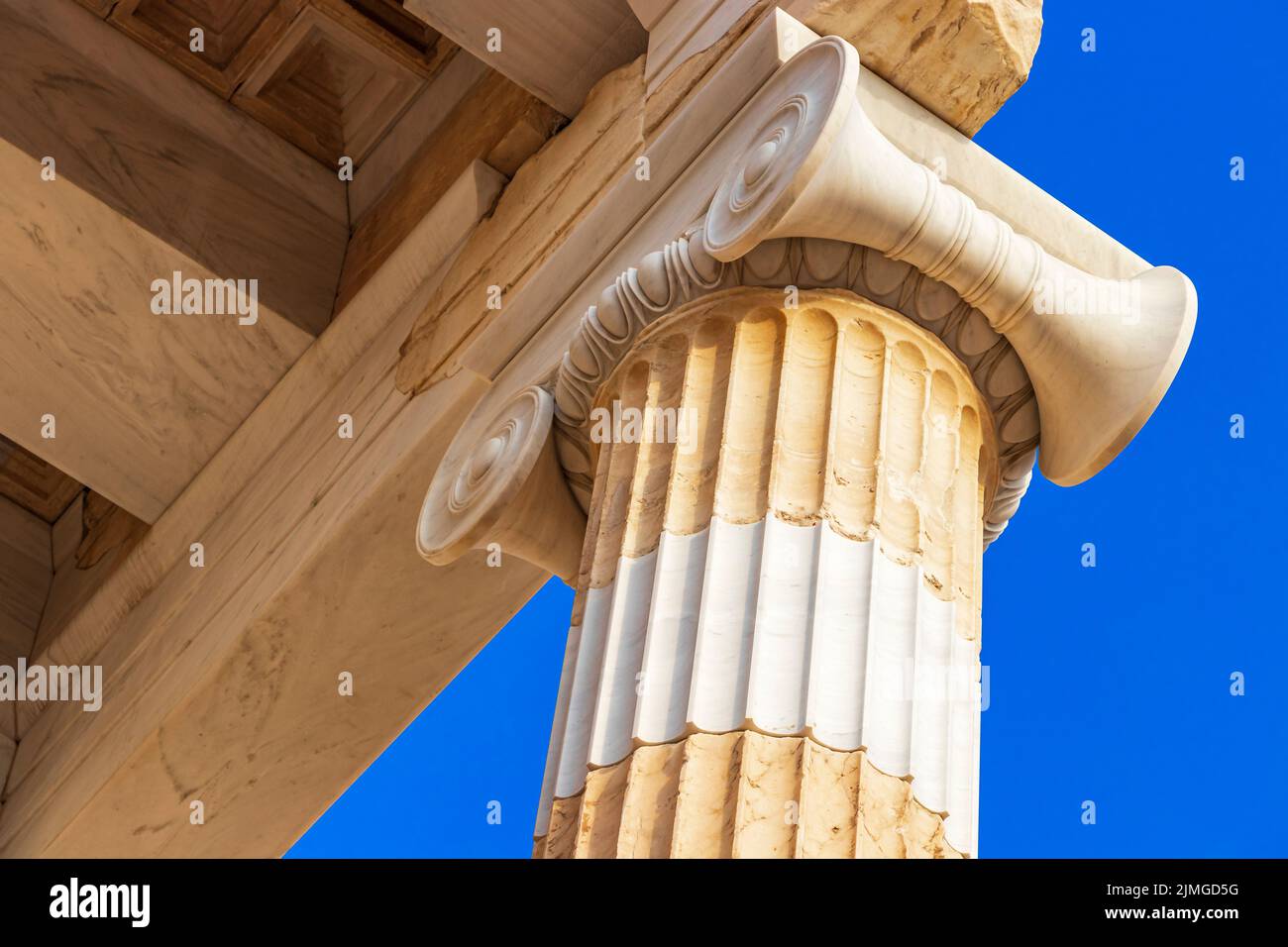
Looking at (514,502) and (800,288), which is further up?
(800,288)

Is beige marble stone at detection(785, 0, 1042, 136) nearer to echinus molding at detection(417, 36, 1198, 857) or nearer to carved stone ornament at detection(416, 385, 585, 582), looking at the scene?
echinus molding at detection(417, 36, 1198, 857)

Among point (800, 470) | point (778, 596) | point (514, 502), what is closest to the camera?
→ point (778, 596)

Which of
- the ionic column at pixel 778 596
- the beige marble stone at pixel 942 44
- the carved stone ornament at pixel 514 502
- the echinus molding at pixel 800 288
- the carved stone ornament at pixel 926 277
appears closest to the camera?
the ionic column at pixel 778 596

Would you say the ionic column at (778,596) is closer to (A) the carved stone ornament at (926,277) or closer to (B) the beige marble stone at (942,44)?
Result: (A) the carved stone ornament at (926,277)

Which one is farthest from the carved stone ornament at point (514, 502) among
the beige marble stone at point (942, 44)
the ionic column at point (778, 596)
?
the beige marble stone at point (942, 44)

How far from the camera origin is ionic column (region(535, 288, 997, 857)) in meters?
6.97

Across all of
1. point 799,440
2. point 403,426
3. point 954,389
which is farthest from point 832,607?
point 403,426

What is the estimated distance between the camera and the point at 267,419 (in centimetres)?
1310

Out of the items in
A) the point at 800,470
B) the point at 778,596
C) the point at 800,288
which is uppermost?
the point at 800,288

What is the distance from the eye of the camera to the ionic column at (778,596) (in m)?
6.97

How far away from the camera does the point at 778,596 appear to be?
7.49 metres

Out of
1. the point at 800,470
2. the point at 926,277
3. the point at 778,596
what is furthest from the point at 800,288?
the point at 778,596

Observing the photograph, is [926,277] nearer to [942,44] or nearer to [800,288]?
[800,288]

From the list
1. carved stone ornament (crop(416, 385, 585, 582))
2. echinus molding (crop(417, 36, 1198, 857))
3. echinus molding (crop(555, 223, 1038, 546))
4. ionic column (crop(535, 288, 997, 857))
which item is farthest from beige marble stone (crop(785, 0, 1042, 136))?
carved stone ornament (crop(416, 385, 585, 582))
